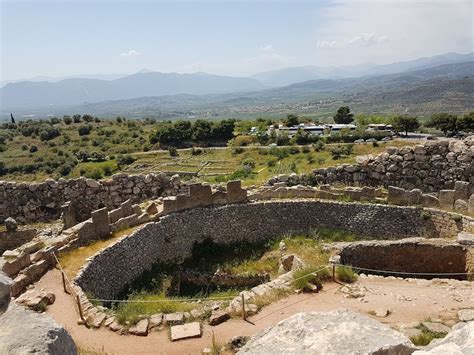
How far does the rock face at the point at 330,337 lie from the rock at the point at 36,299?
7879 millimetres

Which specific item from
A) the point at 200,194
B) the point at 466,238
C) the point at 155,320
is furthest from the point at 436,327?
the point at 200,194

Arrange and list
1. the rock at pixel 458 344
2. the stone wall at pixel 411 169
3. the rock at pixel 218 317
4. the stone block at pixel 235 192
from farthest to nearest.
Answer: the stone wall at pixel 411 169 < the stone block at pixel 235 192 < the rock at pixel 218 317 < the rock at pixel 458 344

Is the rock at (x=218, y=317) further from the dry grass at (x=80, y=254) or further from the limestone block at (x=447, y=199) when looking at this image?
the limestone block at (x=447, y=199)

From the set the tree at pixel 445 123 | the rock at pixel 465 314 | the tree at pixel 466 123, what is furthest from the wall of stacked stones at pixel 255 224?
the tree at pixel 445 123

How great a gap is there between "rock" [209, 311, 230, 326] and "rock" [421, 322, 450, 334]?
438 cm

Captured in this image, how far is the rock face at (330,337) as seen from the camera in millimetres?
3938

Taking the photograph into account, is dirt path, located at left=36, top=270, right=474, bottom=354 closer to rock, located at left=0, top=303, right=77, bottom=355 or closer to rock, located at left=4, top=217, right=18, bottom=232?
rock, located at left=0, top=303, right=77, bottom=355

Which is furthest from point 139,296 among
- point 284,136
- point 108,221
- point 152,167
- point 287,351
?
point 284,136

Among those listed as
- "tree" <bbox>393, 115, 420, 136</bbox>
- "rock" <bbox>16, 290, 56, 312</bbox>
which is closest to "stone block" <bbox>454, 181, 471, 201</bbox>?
"rock" <bbox>16, 290, 56, 312</bbox>

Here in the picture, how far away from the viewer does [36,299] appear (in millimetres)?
10648

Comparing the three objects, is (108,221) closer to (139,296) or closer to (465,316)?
(139,296)

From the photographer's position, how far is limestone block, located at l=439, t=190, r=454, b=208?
52.9 ft

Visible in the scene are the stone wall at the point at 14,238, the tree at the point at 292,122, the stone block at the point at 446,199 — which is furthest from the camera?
the tree at the point at 292,122

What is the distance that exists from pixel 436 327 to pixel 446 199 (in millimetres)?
8577
